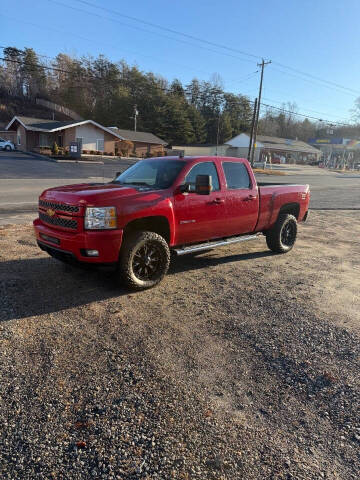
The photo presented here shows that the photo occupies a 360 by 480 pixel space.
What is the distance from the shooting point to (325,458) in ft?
7.43

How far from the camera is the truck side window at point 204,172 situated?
5.47m

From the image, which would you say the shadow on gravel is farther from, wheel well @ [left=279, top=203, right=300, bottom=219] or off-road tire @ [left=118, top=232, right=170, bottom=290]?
wheel well @ [left=279, top=203, right=300, bottom=219]

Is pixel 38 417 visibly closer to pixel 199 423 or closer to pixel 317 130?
pixel 199 423

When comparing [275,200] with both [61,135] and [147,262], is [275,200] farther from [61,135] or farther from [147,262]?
[61,135]

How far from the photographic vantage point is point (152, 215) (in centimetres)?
478

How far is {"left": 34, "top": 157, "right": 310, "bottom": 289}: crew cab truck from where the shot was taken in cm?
438

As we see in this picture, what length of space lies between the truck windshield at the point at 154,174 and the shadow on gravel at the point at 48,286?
150cm

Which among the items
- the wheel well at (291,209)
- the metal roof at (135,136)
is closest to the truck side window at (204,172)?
the wheel well at (291,209)

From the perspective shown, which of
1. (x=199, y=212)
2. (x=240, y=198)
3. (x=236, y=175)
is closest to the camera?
(x=199, y=212)

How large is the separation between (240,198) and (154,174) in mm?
1591

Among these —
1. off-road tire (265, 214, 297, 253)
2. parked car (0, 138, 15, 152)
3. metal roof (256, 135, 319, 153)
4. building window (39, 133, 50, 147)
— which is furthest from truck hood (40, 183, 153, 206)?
metal roof (256, 135, 319, 153)

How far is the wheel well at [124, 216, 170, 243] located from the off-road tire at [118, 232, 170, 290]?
127 millimetres

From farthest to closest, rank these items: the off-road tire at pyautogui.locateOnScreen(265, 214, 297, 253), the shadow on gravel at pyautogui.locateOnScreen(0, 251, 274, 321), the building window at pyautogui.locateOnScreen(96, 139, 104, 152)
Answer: the building window at pyautogui.locateOnScreen(96, 139, 104, 152), the off-road tire at pyautogui.locateOnScreen(265, 214, 297, 253), the shadow on gravel at pyautogui.locateOnScreen(0, 251, 274, 321)

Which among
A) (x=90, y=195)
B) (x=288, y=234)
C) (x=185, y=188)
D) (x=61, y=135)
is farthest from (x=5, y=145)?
(x=90, y=195)
